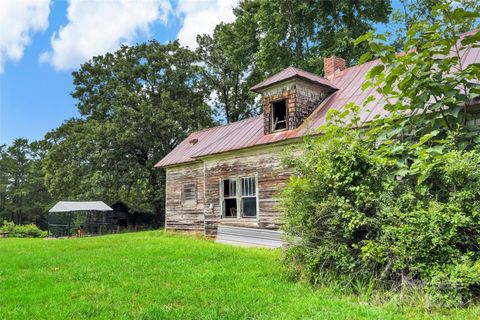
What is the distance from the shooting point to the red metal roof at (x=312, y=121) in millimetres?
10920

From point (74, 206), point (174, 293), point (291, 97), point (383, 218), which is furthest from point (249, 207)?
point (74, 206)

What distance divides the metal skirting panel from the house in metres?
0.42

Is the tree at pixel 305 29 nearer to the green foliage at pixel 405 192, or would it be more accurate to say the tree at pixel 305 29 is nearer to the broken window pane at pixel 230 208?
the broken window pane at pixel 230 208

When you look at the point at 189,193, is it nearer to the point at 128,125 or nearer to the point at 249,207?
the point at 249,207

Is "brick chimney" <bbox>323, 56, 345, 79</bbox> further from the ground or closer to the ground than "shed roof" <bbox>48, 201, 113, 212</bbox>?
further from the ground

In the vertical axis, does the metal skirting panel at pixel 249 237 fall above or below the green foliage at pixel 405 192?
below

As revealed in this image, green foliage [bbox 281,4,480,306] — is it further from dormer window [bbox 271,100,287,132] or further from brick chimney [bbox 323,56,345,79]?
brick chimney [bbox 323,56,345,79]

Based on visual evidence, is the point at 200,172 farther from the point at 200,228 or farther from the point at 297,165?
→ the point at 297,165

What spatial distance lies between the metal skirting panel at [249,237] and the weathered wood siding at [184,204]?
314 cm

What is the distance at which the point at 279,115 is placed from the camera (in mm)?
14242

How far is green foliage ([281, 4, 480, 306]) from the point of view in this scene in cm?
550

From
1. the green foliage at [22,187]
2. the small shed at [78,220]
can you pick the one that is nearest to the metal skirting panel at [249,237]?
the small shed at [78,220]

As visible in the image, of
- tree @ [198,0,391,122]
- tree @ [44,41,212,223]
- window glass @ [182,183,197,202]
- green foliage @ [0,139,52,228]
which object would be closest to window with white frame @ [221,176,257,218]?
window glass @ [182,183,197,202]

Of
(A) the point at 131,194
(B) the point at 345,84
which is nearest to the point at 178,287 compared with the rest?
(B) the point at 345,84
